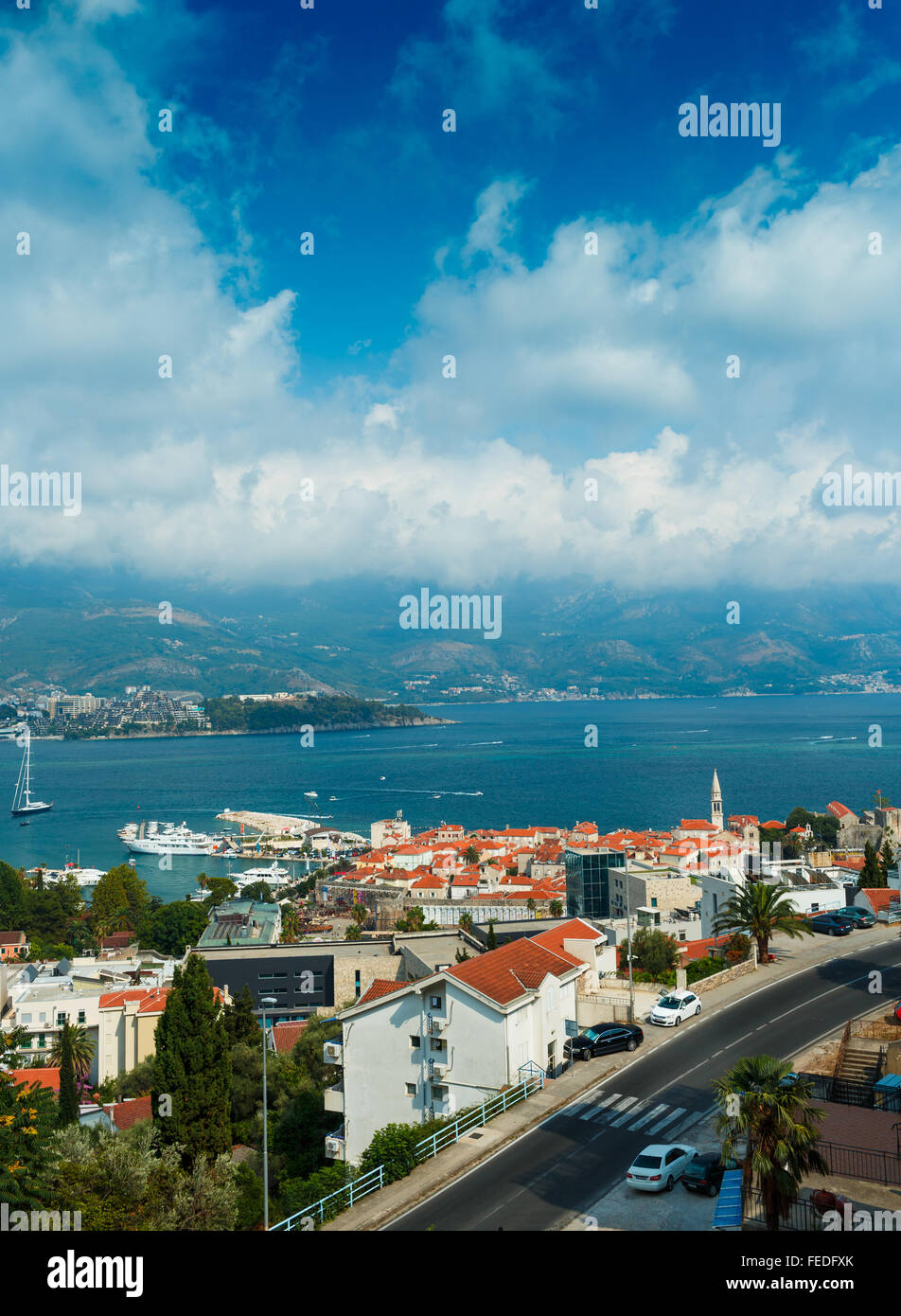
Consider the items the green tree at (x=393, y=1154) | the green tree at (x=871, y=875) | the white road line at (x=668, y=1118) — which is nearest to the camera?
the green tree at (x=393, y=1154)

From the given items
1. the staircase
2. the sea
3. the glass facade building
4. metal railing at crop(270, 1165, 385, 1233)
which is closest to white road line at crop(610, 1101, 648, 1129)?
the staircase

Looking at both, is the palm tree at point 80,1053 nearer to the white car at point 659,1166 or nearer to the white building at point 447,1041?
the white building at point 447,1041

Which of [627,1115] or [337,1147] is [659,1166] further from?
[337,1147]

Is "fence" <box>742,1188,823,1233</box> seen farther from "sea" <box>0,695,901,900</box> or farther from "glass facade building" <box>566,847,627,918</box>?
"sea" <box>0,695,901,900</box>

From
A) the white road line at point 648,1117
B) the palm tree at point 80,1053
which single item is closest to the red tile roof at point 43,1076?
the palm tree at point 80,1053

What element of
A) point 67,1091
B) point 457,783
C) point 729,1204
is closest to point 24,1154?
point 729,1204
